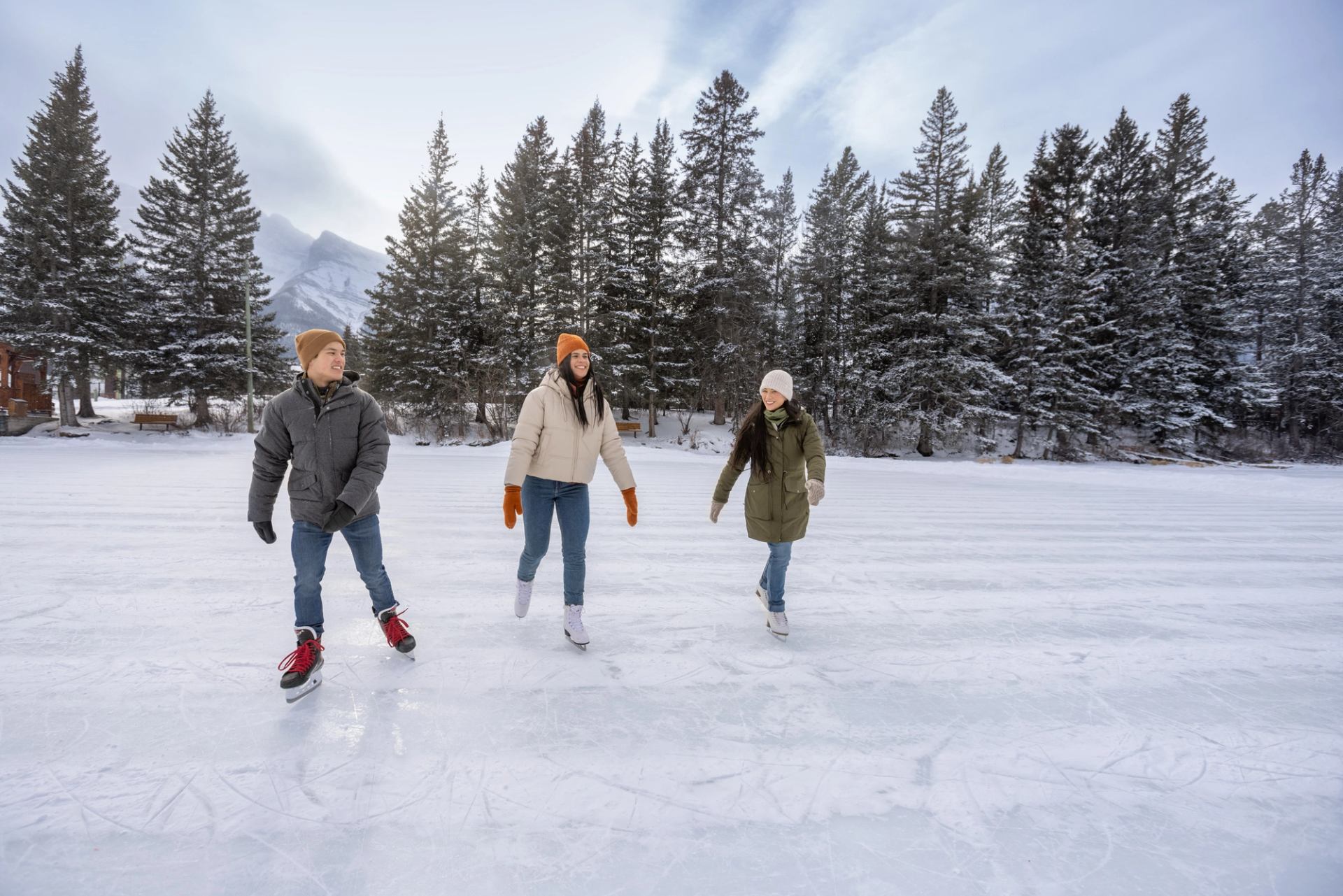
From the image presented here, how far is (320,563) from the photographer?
2.89 m

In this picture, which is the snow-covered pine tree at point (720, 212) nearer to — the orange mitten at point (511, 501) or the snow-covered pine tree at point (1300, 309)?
the orange mitten at point (511, 501)

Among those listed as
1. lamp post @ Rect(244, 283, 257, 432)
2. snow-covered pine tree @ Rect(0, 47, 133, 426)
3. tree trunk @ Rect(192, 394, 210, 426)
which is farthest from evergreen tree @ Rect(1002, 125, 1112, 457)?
snow-covered pine tree @ Rect(0, 47, 133, 426)

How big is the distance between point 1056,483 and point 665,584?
13.9 metres

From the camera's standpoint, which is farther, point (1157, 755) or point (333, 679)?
point (333, 679)

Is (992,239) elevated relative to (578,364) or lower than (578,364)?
elevated

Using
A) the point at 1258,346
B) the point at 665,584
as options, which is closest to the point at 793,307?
the point at 1258,346

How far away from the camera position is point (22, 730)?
2.34 metres

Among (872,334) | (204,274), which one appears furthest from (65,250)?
(872,334)

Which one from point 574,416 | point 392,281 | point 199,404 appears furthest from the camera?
point 392,281

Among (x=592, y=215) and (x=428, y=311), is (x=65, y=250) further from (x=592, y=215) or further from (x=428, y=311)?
(x=592, y=215)

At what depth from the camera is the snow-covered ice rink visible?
5.82ft

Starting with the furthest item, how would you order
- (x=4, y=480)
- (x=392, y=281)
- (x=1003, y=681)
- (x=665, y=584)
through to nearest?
(x=392, y=281)
(x=4, y=480)
(x=665, y=584)
(x=1003, y=681)

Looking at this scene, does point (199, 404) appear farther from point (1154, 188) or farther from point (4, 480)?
point (1154, 188)

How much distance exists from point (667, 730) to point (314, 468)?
2214 millimetres
